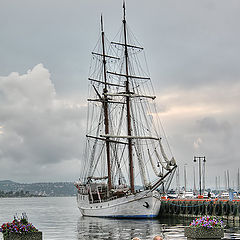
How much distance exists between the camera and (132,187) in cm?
7144

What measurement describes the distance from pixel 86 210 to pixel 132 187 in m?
15.3

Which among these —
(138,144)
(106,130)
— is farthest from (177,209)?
(106,130)

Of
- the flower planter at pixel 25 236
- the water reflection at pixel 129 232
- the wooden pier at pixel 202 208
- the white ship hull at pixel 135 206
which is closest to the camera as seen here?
the flower planter at pixel 25 236

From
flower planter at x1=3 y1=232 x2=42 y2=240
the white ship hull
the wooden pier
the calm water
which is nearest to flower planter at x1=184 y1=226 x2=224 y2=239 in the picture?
flower planter at x1=3 y1=232 x2=42 y2=240

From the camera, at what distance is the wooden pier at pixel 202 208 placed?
2253 inches

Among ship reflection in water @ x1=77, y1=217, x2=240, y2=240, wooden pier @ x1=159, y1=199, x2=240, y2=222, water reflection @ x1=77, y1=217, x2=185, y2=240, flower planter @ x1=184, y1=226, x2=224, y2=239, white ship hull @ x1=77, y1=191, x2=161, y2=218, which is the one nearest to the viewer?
flower planter @ x1=184, y1=226, x2=224, y2=239

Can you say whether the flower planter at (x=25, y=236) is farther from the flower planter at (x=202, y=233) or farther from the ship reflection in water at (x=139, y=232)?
the ship reflection in water at (x=139, y=232)

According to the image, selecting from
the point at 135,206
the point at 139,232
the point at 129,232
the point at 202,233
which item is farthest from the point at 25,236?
the point at 135,206

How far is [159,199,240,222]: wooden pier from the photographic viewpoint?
2253 inches

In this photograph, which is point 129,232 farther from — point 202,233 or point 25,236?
point 25,236

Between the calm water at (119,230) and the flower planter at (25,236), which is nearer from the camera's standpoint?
the flower planter at (25,236)

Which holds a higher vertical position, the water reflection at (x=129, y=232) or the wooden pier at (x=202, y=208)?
the wooden pier at (x=202, y=208)

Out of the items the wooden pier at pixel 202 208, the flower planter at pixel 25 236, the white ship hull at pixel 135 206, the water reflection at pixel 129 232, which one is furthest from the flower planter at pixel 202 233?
the white ship hull at pixel 135 206

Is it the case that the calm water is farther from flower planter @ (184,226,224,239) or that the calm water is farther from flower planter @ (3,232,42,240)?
flower planter @ (3,232,42,240)
